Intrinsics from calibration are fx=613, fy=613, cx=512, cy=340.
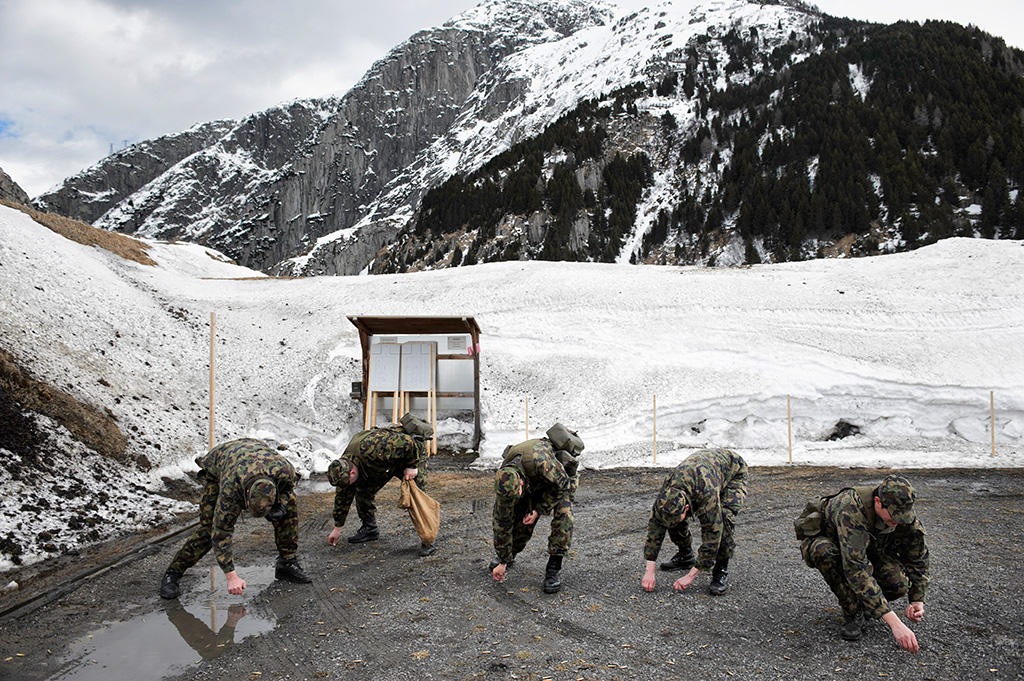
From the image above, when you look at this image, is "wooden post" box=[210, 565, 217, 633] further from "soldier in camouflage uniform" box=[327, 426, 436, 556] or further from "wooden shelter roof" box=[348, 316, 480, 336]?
"wooden shelter roof" box=[348, 316, 480, 336]

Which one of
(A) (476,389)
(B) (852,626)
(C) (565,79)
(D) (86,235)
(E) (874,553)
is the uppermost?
(C) (565,79)

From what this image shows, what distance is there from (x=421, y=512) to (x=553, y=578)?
2205 mm

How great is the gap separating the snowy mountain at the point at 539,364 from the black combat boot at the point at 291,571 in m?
3.39

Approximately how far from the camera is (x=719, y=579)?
20.0ft

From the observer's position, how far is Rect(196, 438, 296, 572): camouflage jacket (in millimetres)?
6090

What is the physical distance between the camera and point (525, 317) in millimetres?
24453

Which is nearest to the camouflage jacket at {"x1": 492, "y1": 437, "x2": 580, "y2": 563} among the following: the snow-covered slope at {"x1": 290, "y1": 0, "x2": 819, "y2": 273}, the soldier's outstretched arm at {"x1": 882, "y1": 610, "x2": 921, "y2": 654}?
the soldier's outstretched arm at {"x1": 882, "y1": 610, "x2": 921, "y2": 654}

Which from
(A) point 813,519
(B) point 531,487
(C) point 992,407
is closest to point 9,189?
(B) point 531,487

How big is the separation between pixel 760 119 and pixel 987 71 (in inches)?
940

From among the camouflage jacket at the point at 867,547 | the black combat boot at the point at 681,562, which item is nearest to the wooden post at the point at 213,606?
the black combat boot at the point at 681,562

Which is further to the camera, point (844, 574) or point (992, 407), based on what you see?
point (992, 407)

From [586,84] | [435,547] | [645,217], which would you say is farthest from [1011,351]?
[586,84]

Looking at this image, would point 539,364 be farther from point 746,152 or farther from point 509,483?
point 746,152

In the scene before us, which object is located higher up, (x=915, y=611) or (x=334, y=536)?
(x=915, y=611)
